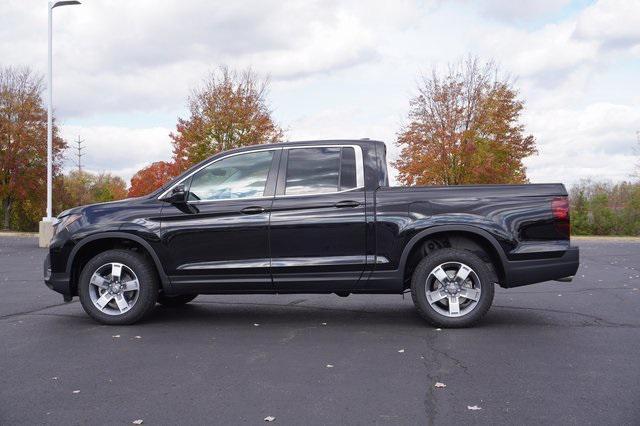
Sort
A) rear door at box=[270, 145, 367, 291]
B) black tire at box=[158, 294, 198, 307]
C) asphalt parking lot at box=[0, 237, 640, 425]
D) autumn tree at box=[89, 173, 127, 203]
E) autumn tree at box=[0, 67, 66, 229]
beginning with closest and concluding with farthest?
asphalt parking lot at box=[0, 237, 640, 425], rear door at box=[270, 145, 367, 291], black tire at box=[158, 294, 198, 307], autumn tree at box=[0, 67, 66, 229], autumn tree at box=[89, 173, 127, 203]

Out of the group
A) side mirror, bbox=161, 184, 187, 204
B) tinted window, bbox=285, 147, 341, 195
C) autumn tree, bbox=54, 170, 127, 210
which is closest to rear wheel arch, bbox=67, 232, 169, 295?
side mirror, bbox=161, 184, 187, 204

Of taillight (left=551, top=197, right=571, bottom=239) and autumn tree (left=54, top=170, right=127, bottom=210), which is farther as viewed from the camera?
autumn tree (left=54, top=170, right=127, bottom=210)

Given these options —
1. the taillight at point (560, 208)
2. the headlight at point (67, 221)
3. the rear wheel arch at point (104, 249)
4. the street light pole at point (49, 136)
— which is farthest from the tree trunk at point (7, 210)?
the taillight at point (560, 208)

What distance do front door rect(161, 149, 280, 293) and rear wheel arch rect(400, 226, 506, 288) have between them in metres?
1.49

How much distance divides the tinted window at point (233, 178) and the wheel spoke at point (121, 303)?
1.32 m

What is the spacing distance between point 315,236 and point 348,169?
32.2 inches

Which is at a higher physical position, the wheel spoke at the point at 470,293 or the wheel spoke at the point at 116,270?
the wheel spoke at the point at 116,270

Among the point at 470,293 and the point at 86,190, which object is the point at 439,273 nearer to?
the point at 470,293

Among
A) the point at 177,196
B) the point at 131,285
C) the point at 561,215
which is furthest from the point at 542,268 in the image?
the point at 131,285

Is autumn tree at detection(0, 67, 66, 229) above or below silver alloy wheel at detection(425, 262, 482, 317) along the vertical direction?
above

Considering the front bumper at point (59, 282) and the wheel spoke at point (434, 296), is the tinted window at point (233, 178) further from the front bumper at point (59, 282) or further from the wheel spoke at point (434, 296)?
the wheel spoke at point (434, 296)

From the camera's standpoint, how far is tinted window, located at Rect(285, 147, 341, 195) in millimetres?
6578

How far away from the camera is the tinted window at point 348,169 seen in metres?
6.55

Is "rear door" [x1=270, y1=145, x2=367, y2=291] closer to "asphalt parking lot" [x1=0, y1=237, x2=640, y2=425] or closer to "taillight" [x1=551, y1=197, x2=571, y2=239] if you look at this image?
"asphalt parking lot" [x1=0, y1=237, x2=640, y2=425]
